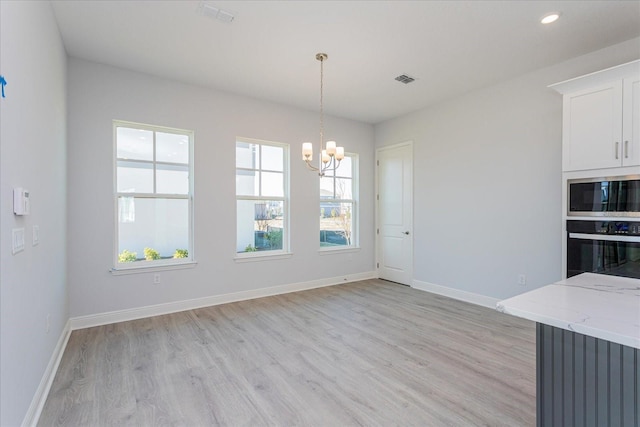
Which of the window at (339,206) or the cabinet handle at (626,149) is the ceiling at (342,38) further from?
the window at (339,206)

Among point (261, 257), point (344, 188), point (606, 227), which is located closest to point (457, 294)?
point (606, 227)

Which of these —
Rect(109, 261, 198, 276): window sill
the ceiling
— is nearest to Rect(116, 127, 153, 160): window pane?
the ceiling

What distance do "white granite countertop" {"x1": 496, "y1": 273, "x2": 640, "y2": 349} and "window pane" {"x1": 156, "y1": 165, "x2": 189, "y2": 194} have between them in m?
3.92

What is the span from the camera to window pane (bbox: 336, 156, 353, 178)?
19.0 ft

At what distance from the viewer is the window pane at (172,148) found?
4012mm

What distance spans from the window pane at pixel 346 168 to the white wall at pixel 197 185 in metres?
0.23

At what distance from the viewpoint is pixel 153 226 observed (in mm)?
3959

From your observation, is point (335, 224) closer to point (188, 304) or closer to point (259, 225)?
point (259, 225)

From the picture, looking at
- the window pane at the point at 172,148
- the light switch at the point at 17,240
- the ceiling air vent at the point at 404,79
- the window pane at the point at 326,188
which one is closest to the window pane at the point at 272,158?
the window pane at the point at 326,188

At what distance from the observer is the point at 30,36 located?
2.00 meters

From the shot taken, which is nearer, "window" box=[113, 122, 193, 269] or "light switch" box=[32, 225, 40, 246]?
"light switch" box=[32, 225, 40, 246]

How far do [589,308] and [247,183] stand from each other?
13.7ft

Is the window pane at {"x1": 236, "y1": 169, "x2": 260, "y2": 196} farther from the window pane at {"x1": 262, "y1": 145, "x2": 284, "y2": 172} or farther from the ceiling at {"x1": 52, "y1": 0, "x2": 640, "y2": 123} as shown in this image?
the ceiling at {"x1": 52, "y1": 0, "x2": 640, "y2": 123}

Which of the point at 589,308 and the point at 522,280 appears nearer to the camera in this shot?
the point at 589,308
